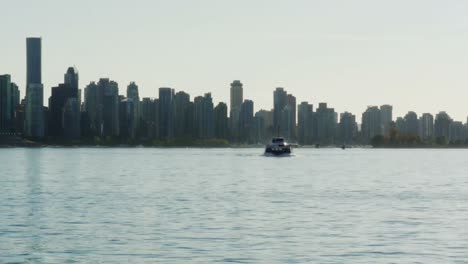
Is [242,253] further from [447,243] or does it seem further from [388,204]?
[388,204]

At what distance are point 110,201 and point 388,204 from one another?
24.9 meters

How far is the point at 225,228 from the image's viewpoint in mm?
57844

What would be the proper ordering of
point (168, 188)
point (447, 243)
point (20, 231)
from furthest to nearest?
1. point (168, 188)
2. point (20, 231)
3. point (447, 243)

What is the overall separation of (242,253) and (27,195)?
4939 cm

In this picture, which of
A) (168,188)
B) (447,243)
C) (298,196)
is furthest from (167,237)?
(168,188)

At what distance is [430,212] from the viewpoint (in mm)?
71375

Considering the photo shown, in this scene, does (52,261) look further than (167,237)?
→ No

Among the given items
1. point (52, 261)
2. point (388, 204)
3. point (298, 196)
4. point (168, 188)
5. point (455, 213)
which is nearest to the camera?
point (52, 261)

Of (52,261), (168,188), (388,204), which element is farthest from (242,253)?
(168,188)

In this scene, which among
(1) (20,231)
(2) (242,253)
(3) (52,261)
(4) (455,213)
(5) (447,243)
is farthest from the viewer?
(4) (455,213)

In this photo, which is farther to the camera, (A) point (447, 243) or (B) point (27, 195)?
(B) point (27, 195)

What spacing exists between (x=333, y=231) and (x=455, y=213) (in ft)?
58.3

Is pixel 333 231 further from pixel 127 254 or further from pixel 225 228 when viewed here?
pixel 127 254

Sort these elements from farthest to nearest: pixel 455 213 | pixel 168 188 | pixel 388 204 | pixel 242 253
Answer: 1. pixel 168 188
2. pixel 388 204
3. pixel 455 213
4. pixel 242 253
